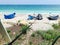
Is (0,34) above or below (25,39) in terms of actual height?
above

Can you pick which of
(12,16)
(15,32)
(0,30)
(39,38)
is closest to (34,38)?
(39,38)

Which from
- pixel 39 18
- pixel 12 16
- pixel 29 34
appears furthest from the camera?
pixel 12 16

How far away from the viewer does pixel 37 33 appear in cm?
1174

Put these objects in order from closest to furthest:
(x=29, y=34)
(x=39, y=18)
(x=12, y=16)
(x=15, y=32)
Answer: (x=29, y=34) < (x=15, y=32) < (x=39, y=18) < (x=12, y=16)

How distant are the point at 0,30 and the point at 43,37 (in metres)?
3.90

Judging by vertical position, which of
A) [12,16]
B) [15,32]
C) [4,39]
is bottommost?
[12,16]

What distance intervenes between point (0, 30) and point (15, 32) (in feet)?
16.6

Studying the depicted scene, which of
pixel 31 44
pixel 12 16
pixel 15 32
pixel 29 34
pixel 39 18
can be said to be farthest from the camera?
pixel 12 16

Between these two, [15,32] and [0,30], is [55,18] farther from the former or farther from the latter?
[0,30]

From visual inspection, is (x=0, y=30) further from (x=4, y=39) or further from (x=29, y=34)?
(x=29, y=34)

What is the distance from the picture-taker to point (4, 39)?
7.15 meters

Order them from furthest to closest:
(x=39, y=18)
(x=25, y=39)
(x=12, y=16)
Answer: (x=12, y=16) < (x=39, y=18) < (x=25, y=39)

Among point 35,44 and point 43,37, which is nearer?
point 35,44

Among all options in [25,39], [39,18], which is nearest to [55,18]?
[39,18]
